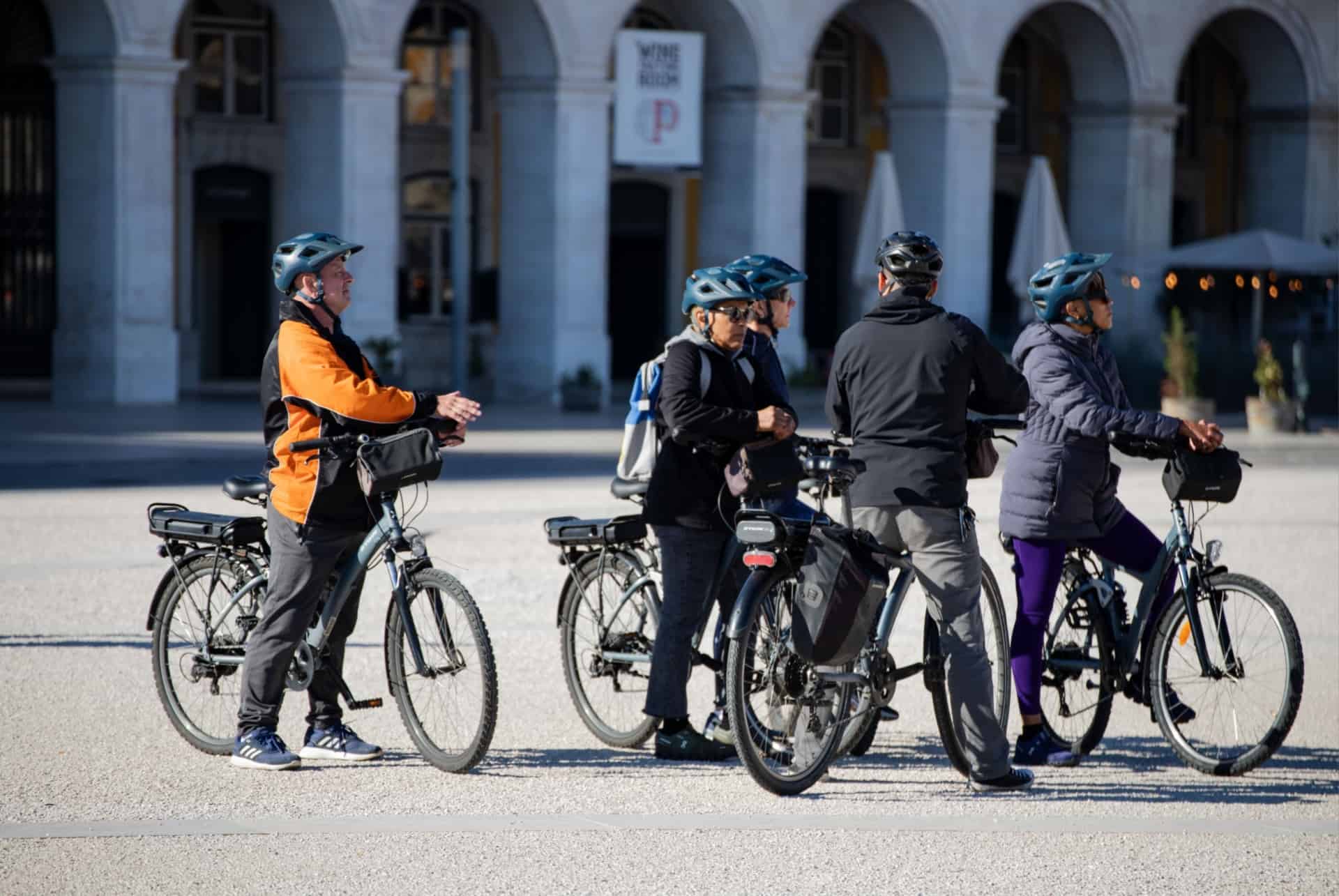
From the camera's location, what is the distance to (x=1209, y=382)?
2783cm

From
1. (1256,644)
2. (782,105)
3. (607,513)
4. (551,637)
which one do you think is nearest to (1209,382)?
(782,105)

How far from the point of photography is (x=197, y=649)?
7242 mm

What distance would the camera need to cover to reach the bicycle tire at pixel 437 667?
21.4 feet

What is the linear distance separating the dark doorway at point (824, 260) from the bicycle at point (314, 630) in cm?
2956

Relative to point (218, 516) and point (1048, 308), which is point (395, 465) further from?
point (1048, 308)

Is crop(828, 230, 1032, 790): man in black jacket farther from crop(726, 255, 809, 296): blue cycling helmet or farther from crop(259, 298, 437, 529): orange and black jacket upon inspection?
crop(259, 298, 437, 529): orange and black jacket

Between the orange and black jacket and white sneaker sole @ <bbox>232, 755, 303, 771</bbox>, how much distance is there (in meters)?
0.77

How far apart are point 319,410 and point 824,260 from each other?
30.3m

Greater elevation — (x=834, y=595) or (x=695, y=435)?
(x=695, y=435)

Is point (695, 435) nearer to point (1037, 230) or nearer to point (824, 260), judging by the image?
point (1037, 230)

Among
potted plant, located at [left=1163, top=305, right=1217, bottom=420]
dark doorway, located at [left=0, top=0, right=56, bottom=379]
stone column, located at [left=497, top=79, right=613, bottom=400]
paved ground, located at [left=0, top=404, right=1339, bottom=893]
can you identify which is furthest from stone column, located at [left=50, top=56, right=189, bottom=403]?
paved ground, located at [left=0, top=404, right=1339, bottom=893]

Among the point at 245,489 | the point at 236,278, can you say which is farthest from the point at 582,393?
the point at 245,489

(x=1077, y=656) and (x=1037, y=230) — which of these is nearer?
(x=1077, y=656)

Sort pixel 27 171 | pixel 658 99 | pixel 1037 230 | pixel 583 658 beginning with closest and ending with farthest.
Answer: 1. pixel 583 658
2. pixel 658 99
3. pixel 1037 230
4. pixel 27 171
